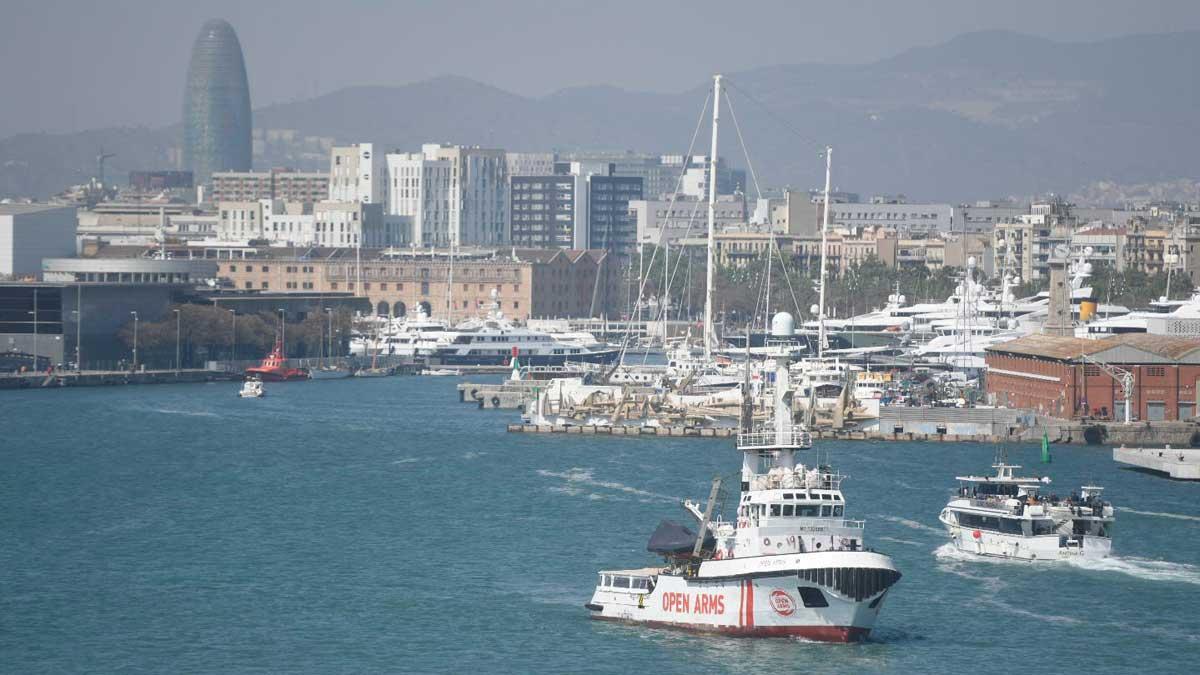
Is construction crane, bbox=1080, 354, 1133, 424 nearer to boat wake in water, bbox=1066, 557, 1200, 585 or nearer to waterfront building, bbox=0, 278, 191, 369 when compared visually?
boat wake in water, bbox=1066, 557, 1200, 585

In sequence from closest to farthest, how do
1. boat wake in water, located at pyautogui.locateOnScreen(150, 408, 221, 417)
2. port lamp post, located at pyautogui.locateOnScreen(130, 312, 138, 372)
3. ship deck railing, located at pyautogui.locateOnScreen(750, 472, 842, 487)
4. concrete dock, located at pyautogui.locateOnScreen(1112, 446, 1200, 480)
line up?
ship deck railing, located at pyautogui.locateOnScreen(750, 472, 842, 487), concrete dock, located at pyautogui.locateOnScreen(1112, 446, 1200, 480), boat wake in water, located at pyautogui.locateOnScreen(150, 408, 221, 417), port lamp post, located at pyautogui.locateOnScreen(130, 312, 138, 372)

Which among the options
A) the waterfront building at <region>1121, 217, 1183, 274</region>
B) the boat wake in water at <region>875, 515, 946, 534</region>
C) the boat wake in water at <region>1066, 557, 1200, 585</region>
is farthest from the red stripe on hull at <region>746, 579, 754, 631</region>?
the waterfront building at <region>1121, 217, 1183, 274</region>

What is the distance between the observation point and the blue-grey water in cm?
4003

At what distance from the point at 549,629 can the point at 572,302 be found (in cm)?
13966

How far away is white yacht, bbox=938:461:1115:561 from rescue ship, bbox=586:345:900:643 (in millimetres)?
9749

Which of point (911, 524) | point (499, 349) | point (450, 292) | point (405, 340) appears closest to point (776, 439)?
point (911, 524)

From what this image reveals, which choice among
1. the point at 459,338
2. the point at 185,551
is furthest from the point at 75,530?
the point at 459,338

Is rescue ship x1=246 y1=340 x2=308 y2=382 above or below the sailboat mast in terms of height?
below

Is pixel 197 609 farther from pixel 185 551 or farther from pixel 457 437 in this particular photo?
pixel 457 437

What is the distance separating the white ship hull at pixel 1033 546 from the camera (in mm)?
49938

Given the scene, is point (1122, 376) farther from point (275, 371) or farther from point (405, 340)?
point (405, 340)

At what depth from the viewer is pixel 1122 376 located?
80.5 m

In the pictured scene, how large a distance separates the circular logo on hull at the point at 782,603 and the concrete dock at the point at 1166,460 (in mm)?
31571

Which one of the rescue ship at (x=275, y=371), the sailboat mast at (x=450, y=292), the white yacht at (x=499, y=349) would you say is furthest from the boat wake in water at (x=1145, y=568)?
the sailboat mast at (x=450, y=292)
